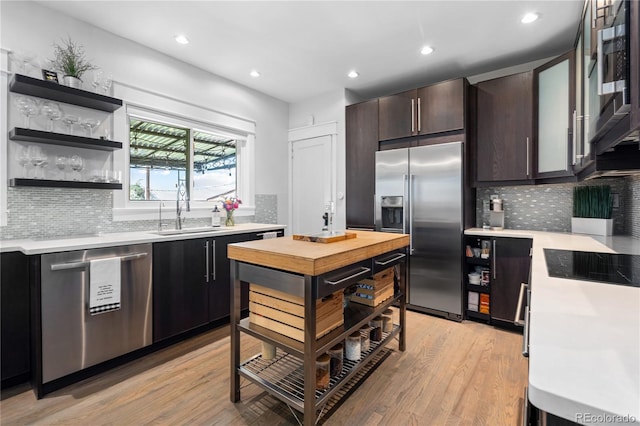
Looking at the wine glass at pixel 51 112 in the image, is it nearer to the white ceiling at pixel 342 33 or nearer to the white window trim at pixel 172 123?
the white window trim at pixel 172 123

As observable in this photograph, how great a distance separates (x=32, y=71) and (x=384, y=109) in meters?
3.27

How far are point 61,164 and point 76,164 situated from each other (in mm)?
92

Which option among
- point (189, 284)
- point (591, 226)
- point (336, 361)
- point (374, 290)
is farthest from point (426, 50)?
point (189, 284)

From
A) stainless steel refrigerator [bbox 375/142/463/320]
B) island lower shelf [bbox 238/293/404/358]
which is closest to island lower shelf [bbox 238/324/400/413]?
island lower shelf [bbox 238/293/404/358]

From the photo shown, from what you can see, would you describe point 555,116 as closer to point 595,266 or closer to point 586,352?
point 595,266

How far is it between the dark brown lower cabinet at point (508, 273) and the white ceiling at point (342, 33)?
1.90 m

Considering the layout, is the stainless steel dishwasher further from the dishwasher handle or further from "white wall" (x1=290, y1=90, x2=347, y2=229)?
"white wall" (x1=290, y1=90, x2=347, y2=229)

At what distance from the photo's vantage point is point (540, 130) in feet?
9.28

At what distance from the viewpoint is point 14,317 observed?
1923 mm

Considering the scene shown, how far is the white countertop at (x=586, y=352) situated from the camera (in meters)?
Result: 0.44

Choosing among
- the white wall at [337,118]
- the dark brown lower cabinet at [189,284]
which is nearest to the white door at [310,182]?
the white wall at [337,118]

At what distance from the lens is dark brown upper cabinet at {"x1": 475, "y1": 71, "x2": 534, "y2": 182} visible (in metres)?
2.89

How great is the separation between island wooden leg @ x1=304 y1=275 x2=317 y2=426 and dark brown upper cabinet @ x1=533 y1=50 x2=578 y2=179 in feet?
8.17

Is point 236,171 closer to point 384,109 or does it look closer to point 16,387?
point 384,109
